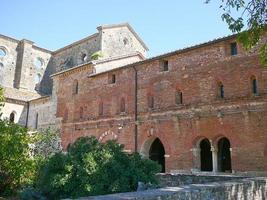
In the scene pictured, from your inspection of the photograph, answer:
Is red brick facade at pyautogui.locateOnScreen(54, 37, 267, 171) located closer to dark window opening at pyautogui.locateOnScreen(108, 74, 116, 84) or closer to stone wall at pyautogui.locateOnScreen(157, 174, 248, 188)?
dark window opening at pyautogui.locateOnScreen(108, 74, 116, 84)

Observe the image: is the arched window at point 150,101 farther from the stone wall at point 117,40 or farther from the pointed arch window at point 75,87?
the stone wall at point 117,40

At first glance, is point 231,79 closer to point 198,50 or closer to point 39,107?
point 198,50

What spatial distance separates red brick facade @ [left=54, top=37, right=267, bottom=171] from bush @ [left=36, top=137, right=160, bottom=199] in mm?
6624

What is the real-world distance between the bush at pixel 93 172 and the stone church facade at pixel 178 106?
6712 mm

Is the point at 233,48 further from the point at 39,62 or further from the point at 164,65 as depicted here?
the point at 39,62

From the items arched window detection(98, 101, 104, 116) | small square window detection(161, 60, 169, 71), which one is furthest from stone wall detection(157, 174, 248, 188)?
arched window detection(98, 101, 104, 116)

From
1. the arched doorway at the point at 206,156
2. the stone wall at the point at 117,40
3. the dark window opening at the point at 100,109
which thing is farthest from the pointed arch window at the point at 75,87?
the arched doorway at the point at 206,156

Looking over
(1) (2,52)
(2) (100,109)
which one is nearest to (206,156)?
(2) (100,109)

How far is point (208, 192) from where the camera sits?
6.40m

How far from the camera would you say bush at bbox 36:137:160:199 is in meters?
9.36

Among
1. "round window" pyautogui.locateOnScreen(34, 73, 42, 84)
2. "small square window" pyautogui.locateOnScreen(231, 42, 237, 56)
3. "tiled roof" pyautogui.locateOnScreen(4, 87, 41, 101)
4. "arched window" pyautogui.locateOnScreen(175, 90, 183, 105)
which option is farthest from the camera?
"round window" pyautogui.locateOnScreen(34, 73, 42, 84)

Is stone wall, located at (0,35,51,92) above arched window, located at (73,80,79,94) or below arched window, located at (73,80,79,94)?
above

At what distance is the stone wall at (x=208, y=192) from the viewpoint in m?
5.18

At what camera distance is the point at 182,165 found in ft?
56.0
